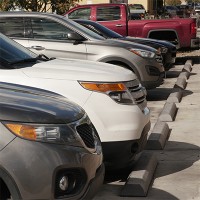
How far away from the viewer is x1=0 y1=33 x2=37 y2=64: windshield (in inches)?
259

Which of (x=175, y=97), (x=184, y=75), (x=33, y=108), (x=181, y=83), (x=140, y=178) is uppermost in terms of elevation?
(x=33, y=108)

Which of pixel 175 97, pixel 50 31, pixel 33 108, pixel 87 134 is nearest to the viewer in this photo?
pixel 33 108

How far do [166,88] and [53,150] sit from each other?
10.1m

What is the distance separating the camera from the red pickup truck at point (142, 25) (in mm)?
18188

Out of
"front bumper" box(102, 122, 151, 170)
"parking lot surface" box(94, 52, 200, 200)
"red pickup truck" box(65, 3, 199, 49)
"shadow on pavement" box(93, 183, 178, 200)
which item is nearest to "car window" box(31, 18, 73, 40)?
"parking lot surface" box(94, 52, 200, 200)

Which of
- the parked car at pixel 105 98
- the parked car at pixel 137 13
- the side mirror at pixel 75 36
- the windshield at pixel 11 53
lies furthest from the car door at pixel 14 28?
the parked car at pixel 137 13

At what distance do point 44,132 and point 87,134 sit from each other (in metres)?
0.52

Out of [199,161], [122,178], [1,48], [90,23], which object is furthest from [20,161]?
[90,23]

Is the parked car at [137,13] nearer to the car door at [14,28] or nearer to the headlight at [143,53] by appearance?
the headlight at [143,53]

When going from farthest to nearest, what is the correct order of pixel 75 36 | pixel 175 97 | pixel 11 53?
pixel 175 97 < pixel 75 36 < pixel 11 53

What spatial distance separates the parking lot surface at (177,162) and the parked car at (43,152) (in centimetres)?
179

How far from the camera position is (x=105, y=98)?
6059 mm

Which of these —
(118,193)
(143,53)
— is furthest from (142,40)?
(118,193)

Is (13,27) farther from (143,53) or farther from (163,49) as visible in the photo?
(163,49)
